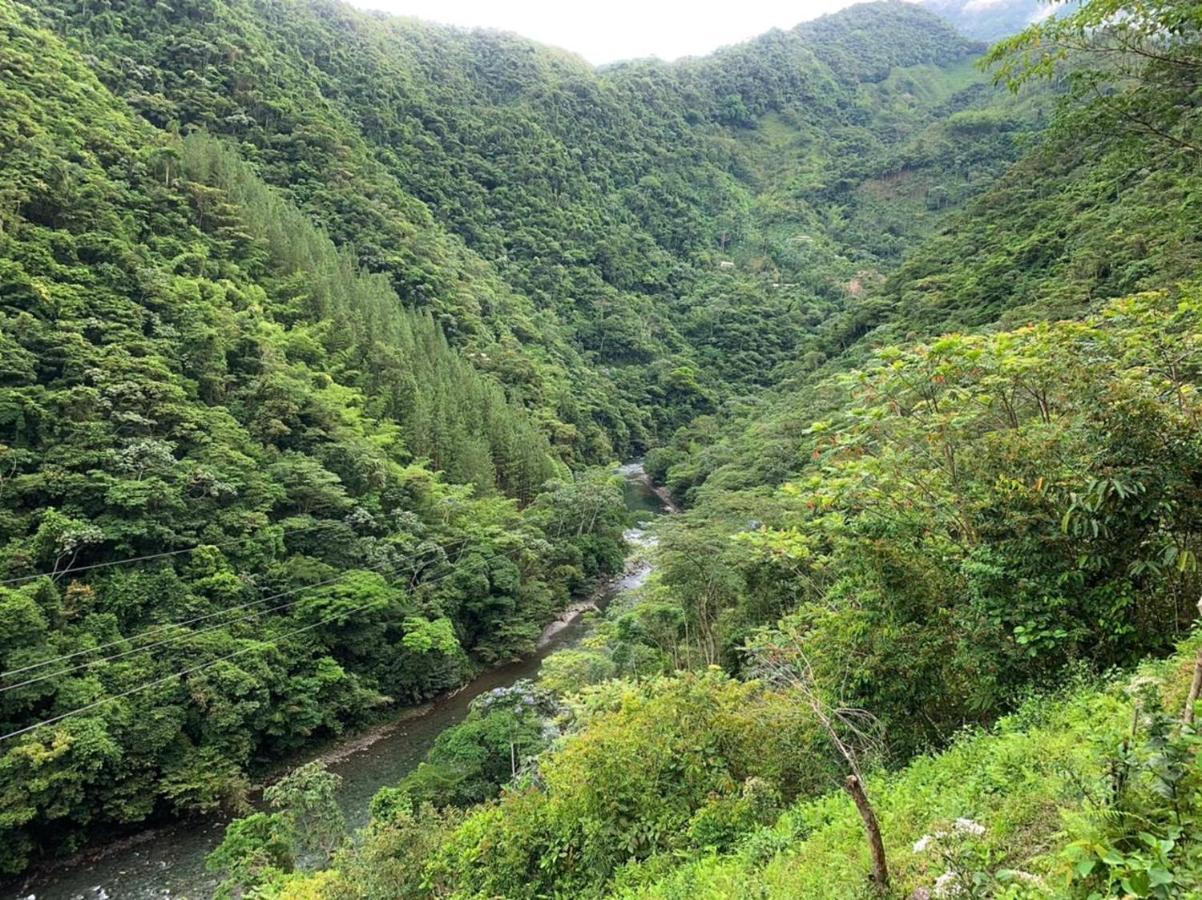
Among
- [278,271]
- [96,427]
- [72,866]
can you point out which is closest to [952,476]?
[72,866]

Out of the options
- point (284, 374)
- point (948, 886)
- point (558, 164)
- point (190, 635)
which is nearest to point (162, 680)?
point (190, 635)

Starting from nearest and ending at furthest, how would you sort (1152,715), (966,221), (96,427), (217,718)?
(1152,715) < (217,718) < (96,427) < (966,221)

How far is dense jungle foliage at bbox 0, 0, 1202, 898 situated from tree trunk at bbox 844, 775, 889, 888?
3cm

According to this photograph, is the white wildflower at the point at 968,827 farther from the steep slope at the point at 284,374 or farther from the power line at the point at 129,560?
the power line at the point at 129,560

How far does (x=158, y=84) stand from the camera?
2215 inches

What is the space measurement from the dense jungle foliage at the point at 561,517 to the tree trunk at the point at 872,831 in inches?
1.2

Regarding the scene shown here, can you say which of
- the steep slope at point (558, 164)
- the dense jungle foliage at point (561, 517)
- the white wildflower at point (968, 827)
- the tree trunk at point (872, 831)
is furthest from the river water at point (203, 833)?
the steep slope at point (558, 164)

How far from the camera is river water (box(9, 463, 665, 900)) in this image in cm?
1691

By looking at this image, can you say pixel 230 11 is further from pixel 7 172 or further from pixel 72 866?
pixel 72 866

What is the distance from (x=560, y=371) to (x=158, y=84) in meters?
42.7

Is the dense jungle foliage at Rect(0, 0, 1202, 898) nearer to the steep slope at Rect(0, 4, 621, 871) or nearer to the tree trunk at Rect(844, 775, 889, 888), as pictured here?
the tree trunk at Rect(844, 775, 889, 888)

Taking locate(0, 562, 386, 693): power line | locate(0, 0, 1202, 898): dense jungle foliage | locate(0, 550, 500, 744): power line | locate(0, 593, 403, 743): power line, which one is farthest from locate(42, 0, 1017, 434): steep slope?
locate(0, 593, 403, 743): power line

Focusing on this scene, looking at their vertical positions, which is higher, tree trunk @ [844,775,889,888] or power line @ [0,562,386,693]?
tree trunk @ [844,775,889,888]

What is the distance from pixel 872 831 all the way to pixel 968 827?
875mm
